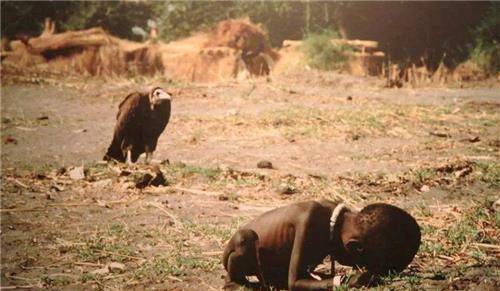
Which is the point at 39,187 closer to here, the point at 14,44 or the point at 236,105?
the point at 236,105

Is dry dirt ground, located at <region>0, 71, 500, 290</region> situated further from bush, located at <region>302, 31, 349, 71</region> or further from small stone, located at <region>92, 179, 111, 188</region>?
bush, located at <region>302, 31, 349, 71</region>

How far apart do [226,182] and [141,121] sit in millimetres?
1779

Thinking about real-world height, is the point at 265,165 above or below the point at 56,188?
above

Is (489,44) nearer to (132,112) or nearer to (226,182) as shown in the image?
(132,112)

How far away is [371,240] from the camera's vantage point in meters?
2.92

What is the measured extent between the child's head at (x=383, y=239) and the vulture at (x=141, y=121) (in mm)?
5056

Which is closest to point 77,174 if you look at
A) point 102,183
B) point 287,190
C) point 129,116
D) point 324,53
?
point 102,183

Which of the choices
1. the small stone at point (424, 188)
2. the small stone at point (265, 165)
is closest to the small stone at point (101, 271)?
the small stone at point (424, 188)

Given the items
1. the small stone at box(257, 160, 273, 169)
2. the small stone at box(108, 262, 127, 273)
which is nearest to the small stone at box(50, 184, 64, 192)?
the small stone at box(257, 160, 273, 169)

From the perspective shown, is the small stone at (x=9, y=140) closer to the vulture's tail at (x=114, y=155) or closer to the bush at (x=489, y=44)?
the vulture's tail at (x=114, y=155)

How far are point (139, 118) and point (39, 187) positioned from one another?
164 cm

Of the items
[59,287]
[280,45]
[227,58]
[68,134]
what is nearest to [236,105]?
[68,134]

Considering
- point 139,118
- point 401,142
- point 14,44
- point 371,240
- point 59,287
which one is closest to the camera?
point 371,240

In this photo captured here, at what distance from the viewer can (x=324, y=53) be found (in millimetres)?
21453
